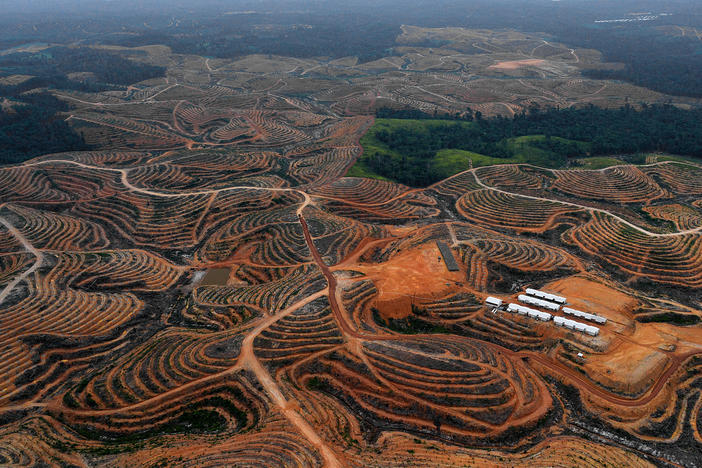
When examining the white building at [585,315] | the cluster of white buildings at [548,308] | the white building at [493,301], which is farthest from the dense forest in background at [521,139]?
the white building at [585,315]

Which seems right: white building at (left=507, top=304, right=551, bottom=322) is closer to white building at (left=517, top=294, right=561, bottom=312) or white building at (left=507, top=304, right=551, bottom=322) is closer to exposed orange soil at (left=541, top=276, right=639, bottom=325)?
white building at (left=517, top=294, right=561, bottom=312)

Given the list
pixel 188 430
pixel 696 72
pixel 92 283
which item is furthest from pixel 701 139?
pixel 92 283

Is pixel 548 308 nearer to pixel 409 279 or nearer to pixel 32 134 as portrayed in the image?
pixel 409 279

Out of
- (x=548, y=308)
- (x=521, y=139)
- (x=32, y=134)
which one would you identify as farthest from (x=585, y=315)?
(x=32, y=134)

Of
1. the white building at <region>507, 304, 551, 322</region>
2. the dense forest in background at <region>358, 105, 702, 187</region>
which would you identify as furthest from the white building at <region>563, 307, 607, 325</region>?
the dense forest in background at <region>358, 105, 702, 187</region>

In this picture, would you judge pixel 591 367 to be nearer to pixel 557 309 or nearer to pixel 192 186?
pixel 557 309

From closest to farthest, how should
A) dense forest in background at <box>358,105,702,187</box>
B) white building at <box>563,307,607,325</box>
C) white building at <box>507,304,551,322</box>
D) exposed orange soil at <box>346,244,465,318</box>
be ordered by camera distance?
white building at <box>563,307,607,325</box>, white building at <box>507,304,551,322</box>, exposed orange soil at <box>346,244,465,318</box>, dense forest in background at <box>358,105,702,187</box>
